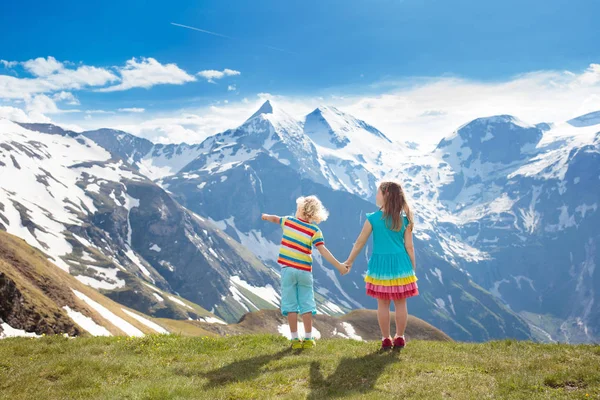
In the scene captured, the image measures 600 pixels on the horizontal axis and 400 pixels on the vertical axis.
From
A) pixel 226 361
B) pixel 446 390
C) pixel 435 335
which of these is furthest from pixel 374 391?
pixel 435 335

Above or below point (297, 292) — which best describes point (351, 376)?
below

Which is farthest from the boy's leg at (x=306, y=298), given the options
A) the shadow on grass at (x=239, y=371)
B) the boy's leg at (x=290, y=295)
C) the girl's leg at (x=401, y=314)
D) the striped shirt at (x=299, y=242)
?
the girl's leg at (x=401, y=314)

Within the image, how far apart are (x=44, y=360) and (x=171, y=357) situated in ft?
11.5

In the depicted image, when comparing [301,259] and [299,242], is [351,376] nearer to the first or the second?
[301,259]

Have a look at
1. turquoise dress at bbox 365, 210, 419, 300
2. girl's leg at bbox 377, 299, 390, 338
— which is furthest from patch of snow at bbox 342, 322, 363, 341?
turquoise dress at bbox 365, 210, 419, 300

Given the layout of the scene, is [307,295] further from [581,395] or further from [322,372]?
[581,395]

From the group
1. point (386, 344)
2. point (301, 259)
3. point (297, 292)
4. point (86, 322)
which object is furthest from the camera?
point (86, 322)

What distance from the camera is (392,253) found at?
13.2 m

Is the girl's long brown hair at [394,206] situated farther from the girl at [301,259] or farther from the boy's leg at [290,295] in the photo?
the boy's leg at [290,295]

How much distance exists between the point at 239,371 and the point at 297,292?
3326 millimetres

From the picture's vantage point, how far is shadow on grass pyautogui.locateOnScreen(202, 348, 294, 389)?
440 inches

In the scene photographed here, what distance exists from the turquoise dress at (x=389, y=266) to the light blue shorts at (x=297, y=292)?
202cm

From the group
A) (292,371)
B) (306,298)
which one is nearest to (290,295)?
(306,298)

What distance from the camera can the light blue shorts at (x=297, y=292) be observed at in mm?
14219
